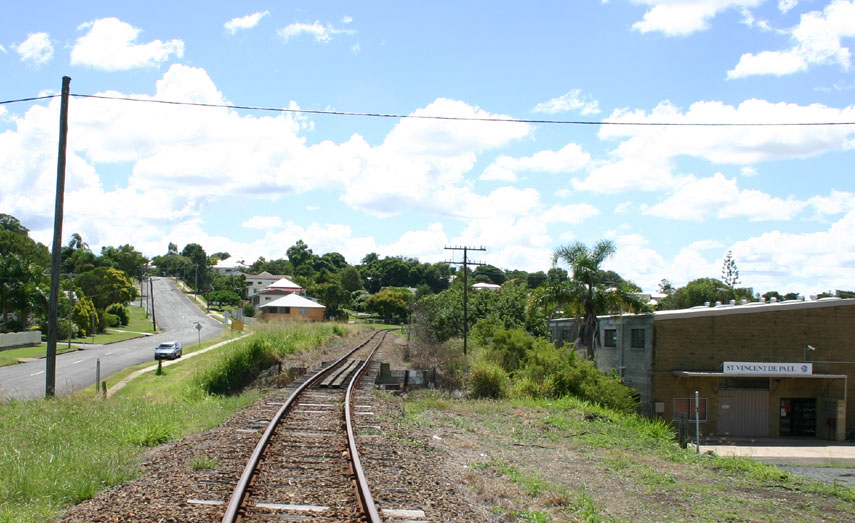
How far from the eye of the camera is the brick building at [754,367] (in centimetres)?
3138

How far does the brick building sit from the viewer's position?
103 ft

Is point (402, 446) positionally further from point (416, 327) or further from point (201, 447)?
point (416, 327)

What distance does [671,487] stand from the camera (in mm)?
9781

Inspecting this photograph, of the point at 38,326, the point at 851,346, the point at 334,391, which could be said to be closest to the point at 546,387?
the point at 334,391

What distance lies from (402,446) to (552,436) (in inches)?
167

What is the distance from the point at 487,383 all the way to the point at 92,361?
32.8m

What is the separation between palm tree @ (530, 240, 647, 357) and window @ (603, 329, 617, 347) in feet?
13.3

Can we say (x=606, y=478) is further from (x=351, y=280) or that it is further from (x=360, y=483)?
(x=351, y=280)

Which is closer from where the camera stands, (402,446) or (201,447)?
(201,447)

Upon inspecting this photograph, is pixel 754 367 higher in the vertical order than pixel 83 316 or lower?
lower

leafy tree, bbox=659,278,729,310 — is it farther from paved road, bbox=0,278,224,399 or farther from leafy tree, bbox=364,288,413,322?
paved road, bbox=0,278,224,399

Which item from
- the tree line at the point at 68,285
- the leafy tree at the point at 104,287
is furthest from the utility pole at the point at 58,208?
the leafy tree at the point at 104,287

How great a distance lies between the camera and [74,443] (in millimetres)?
9969

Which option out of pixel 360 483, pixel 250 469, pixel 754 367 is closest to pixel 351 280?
pixel 754 367
